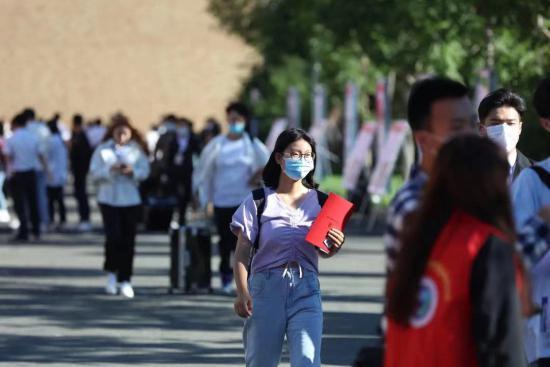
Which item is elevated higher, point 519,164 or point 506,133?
point 506,133

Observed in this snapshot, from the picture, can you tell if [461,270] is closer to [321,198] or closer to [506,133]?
[506,133]

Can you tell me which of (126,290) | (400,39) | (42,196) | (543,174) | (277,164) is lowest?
(126,290)

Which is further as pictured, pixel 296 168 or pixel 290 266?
pixel 296 168

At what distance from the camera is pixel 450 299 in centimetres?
475

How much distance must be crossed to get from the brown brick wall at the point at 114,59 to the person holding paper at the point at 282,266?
2863 inches

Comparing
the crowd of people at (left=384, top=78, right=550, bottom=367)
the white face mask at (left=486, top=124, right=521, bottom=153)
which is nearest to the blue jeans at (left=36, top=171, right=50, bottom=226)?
the white face mask at (left=486, top=124, right=521, bottom=153)

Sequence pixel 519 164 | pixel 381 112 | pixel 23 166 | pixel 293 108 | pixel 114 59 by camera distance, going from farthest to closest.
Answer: pixel 114 59 < pixel 293 108 < pixel 381 112 < pixel 23 166 < pixel 519 164

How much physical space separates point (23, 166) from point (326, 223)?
57.9 ft

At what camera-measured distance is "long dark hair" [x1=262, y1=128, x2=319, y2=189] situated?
8.54m

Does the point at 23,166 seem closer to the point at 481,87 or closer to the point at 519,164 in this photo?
the point at 481,87

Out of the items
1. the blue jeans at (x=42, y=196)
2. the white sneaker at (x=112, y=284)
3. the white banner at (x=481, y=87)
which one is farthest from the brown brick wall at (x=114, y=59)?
the white sneaker at (x=112, y=284)

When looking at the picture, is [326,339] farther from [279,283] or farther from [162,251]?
[162,251]

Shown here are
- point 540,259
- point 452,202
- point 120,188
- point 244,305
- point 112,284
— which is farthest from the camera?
point 112,284

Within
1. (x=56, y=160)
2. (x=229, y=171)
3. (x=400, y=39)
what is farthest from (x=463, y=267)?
(x=400, y=39)
